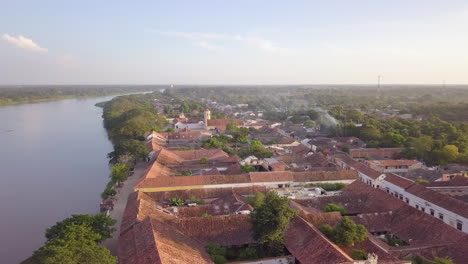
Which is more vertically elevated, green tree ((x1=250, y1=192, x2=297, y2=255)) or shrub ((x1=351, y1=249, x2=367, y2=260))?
green tree ((x1=250, y1=192, x2=297, y2=255))

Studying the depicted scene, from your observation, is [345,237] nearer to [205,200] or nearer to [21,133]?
[205,200]

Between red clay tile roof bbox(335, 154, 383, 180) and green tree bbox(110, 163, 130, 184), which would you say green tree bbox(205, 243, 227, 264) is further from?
red clay tile roof bbox(335, 154, 383, 180)

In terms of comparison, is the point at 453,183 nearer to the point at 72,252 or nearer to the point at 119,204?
the point at 119,204

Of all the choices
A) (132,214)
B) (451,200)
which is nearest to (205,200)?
(132,214)

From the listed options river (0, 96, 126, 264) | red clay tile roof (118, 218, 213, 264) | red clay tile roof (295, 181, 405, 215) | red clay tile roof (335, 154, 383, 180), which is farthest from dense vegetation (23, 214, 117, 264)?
red clay tile roof (335, 154, 383, 180)

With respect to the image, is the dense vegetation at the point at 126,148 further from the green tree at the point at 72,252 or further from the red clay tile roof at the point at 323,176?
the red clay tile roof at the point at 323,176

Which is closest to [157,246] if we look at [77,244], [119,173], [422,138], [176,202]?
[77,244]

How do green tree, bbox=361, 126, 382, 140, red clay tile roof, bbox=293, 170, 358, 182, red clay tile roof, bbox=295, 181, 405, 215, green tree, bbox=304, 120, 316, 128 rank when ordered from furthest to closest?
green tree, bbox=304, 120, 316, 128 → green tree, bbox=361, 126, 382, 140 → red clay tile roof, bbox=293, 170, 358, 182 → red clay tile roof, bbox=295, 181, 405, 215
